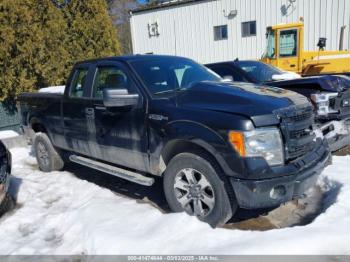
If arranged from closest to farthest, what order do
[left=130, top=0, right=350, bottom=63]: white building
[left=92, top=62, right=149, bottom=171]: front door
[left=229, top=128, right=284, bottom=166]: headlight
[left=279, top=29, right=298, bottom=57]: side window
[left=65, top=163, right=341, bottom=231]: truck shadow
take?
[left=229, top=128, right=284, bottom=166]: headlight, [left=65, top=163, right=341, bottom=231]: truck shadow, [left=92, top=62, right=149, bottom=171]: front door, [left=279, top=29, right=298, bottom=57]: side window, [left=130, top=0, right=350, bottom=63]: white building

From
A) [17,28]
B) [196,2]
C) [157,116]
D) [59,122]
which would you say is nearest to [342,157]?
[157,116]

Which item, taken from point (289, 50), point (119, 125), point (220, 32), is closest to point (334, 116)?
point (119, 125)

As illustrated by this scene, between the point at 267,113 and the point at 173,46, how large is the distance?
62.3ft

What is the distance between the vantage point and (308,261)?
3102mm

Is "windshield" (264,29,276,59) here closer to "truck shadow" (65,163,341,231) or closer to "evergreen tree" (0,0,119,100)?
"evergreen tree" (0,0,119,100)

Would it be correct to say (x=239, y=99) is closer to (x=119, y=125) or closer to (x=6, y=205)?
(x=119, y=125)

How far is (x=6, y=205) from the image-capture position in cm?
470

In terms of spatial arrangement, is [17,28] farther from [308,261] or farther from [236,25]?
[236,25]

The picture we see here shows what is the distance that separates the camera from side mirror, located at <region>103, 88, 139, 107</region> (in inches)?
164

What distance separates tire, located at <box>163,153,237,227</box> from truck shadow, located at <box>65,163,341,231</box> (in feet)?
1.43

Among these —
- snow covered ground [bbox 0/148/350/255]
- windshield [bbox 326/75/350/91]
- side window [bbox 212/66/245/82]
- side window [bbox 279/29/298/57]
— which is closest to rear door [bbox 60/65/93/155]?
snow covered ground [bbox 0/148/350/255]

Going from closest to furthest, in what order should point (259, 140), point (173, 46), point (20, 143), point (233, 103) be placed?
point (259, 140) < point (233, 103) < point (20, 143) < point (173, 46)

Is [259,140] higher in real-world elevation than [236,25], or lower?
lower

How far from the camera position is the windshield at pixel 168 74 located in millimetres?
4488
